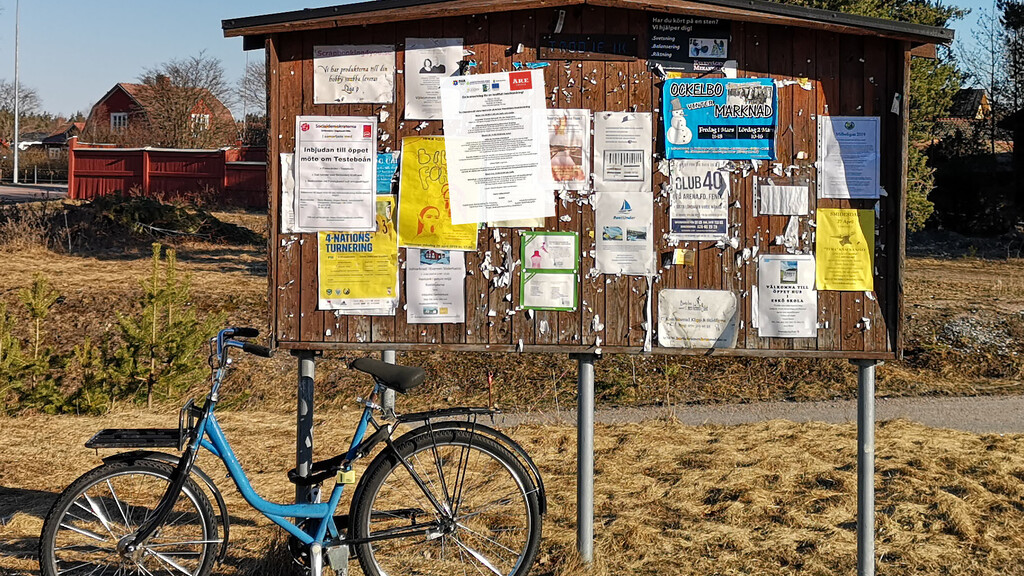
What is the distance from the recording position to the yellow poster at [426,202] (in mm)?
4395

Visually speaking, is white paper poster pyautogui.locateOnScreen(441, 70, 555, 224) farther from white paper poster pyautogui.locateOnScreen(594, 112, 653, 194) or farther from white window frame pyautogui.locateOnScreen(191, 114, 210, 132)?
white window frame pyautogui.locateOnScreen(191, 114, 210, 132)

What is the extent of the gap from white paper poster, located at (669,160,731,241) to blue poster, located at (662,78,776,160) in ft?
0.19

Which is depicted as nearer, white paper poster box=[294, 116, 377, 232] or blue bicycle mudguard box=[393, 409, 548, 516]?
blue bicycle mudguard box=[393, 409, 548, 516]

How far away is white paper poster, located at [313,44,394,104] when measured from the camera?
4.39 m

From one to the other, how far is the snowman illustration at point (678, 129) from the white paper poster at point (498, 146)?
57 centimetres

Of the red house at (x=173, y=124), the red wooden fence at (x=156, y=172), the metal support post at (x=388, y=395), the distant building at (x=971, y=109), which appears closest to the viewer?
the metal support post at (x=388, y=395)

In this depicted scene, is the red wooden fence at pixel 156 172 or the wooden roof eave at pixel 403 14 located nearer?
the wooden roof eave at pixel 403 14

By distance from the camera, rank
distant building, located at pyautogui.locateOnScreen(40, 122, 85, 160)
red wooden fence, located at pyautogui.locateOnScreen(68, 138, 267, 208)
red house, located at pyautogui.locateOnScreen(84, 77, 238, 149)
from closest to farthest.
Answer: red wooden fence, located at pyautogui.locateOnScreen(68, 138, 267, 208), red house, located at pyautogui.locateOnScreen(84, 77, 238, 149), distant building, located at pyautogui.locateOnScreen(40, 122, 85, 160)

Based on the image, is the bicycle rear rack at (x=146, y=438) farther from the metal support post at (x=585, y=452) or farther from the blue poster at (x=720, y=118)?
the blue poster at (x=720, y=118)

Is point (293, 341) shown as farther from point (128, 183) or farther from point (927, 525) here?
point (128, 183)

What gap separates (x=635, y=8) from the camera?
13.9ft

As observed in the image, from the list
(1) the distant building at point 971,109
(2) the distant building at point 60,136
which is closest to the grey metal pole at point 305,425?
(1) the distant building at point 971,109

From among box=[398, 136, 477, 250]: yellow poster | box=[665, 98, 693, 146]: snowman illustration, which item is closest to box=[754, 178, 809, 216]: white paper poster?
box=[665, 98, 693, 146]: snowman illustration

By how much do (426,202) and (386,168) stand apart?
0.78 feet
